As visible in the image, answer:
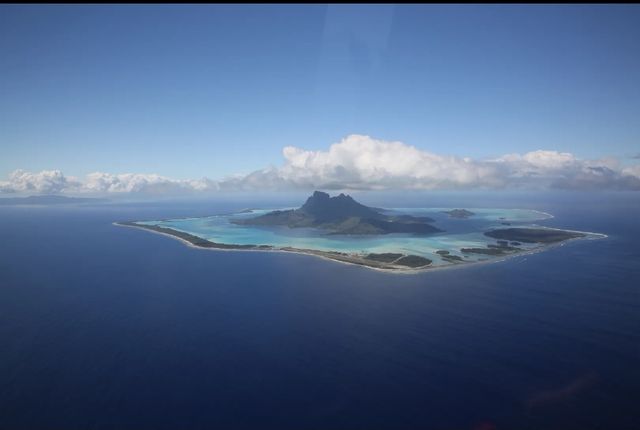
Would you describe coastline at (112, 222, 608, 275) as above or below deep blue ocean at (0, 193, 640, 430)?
above

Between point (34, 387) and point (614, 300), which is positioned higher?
point (614, 300)

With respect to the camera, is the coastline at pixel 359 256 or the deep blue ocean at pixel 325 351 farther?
the coastline at pixel 359 256

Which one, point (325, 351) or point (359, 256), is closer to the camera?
point (325, 351)

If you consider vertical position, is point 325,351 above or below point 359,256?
below

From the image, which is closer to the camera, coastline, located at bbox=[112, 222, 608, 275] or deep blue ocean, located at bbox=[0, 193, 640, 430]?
deep blue ocean, located at bbox=[0, 193, 640, 430]

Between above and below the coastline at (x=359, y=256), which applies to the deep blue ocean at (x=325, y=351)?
below

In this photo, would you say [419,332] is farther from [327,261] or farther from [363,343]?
[327,261]

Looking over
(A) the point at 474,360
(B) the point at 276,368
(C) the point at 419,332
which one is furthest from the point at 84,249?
(A) the point at 474,360

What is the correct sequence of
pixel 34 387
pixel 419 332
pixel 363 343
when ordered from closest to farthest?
1. pixel 34 387
2. pixel 363 343
3. pixel 419 332
